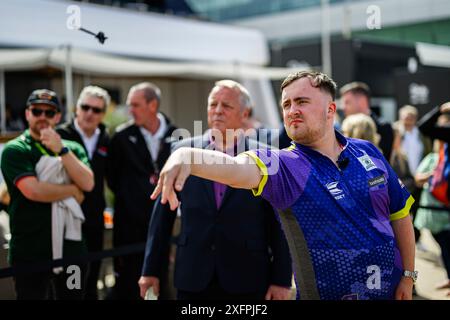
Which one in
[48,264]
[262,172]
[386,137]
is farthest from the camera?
[386,137]

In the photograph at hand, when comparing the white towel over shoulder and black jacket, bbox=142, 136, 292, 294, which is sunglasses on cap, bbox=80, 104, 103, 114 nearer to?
the white towel over shoulder

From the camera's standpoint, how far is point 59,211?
3.23 m

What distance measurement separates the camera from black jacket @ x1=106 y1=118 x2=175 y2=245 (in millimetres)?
4152

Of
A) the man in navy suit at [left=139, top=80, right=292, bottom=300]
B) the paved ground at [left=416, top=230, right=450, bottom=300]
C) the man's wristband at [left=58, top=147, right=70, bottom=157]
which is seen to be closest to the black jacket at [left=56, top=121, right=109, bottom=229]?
the man's wristband at [left=58, top=147, right=70, bottom=157]

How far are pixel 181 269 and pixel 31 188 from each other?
1.02 m

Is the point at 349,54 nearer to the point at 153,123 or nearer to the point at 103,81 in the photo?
the point at 103,81

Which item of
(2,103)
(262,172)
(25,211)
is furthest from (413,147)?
(2,103)

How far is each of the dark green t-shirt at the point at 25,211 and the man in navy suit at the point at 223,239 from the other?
77cm

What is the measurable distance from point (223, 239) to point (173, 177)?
1.41 m

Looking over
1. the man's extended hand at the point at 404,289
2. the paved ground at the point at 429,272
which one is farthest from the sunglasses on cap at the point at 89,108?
the paved ground at the point at 429,272

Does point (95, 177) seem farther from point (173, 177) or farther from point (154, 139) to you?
point (173, 177)

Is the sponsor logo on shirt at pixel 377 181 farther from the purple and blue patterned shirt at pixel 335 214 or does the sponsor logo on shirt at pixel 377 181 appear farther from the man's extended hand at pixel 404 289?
the man's extended hand at pixel 404 289

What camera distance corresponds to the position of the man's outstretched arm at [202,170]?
4.69ft

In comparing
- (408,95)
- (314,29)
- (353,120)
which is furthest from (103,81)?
(314,29)
